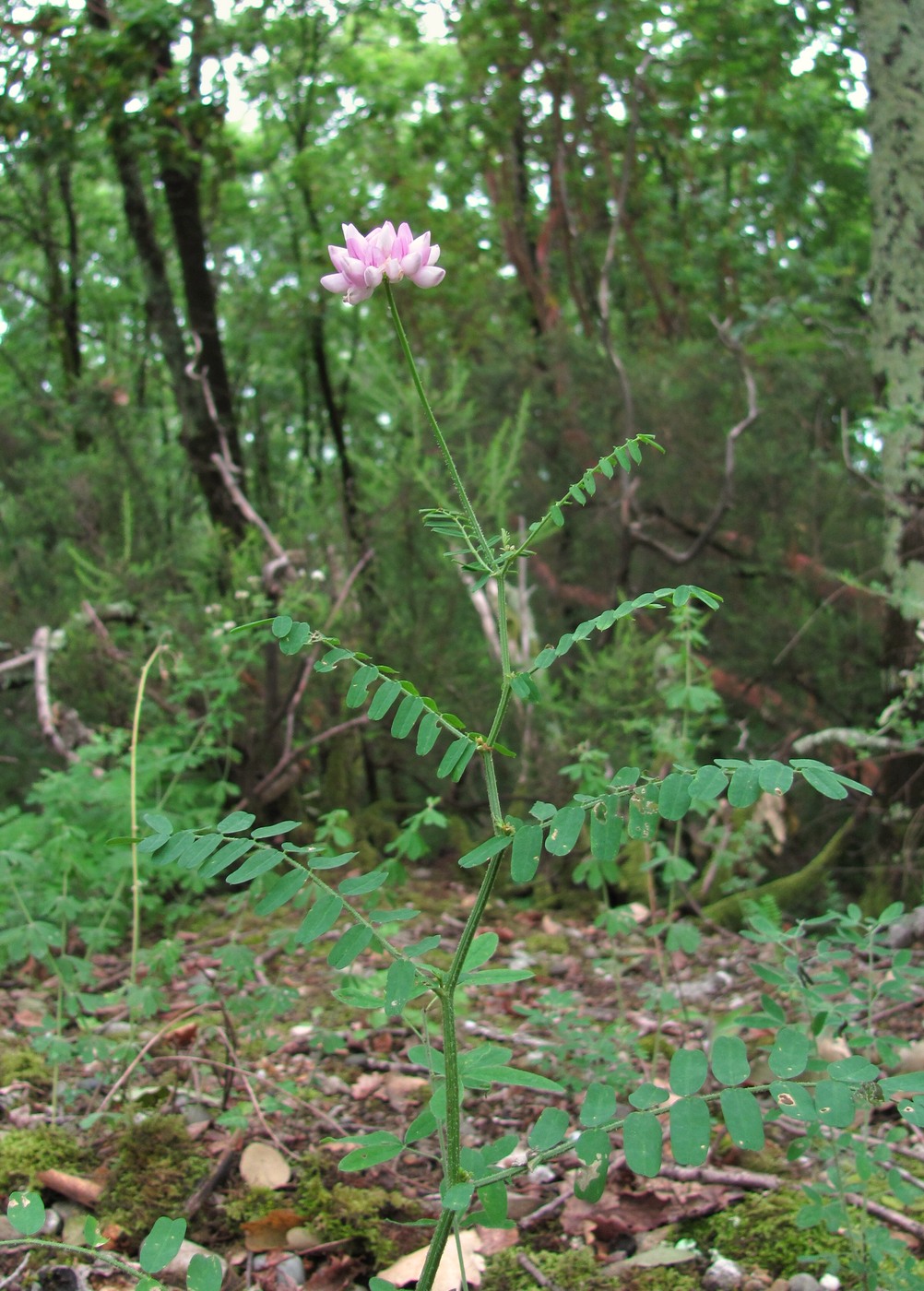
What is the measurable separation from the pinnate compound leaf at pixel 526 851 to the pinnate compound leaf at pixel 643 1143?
0.84ft

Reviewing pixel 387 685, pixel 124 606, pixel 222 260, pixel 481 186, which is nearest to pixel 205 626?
pixel 124 606

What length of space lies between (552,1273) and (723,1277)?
0.86 ft

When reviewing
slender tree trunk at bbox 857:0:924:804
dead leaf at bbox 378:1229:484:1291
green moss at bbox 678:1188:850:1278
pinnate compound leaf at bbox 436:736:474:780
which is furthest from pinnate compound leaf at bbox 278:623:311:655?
slender tree trunk at bbox 857:0:924:804

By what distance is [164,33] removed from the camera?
19.7ft

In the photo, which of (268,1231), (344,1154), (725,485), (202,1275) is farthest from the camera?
(725,485)

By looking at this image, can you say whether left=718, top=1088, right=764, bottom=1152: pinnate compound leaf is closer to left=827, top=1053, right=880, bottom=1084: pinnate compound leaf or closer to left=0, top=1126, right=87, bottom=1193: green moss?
left=827, top=1053, right=880, bottom=1084: pinnate compound leaf

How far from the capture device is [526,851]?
3.76ft

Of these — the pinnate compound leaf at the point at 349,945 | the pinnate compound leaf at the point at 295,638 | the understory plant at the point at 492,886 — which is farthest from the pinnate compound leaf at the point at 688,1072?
the pinnate compound leaf at the point at 295,638

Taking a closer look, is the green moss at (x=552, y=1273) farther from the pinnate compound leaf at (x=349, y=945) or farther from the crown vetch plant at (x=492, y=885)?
the pinnate compound leaf at (x=349, y=945)

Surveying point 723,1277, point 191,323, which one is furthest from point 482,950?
point 191,323

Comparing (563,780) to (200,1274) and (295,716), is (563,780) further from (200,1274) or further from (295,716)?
(200,1274)

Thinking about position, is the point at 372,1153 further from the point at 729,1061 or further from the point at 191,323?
the point at 191,323

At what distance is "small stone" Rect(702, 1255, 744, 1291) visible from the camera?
1674 millimetres

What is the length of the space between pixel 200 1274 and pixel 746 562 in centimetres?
571
